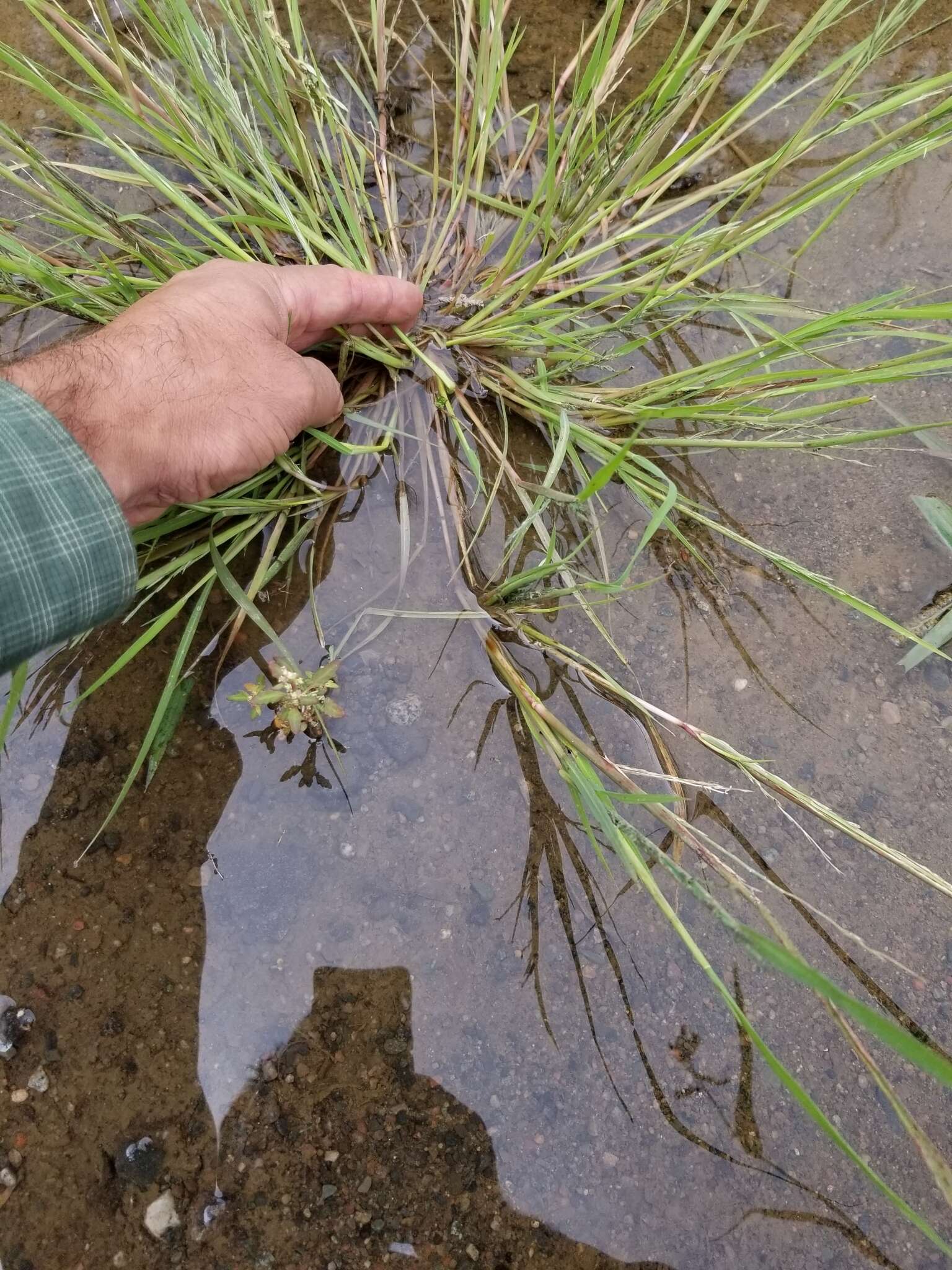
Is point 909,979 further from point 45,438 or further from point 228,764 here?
point 45,438

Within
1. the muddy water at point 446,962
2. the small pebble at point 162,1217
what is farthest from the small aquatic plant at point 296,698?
the small pebble at point 162,1217

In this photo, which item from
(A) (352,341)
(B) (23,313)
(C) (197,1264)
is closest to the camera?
(C) (197,1264)

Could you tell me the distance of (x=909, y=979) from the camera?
52.7 inches

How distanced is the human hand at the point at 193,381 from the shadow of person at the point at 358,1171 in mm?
969

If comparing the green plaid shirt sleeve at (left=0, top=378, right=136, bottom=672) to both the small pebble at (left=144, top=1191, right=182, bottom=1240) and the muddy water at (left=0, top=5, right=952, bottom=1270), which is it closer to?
the muddy water at (left=0, top=5, right=952, bottom=1270)

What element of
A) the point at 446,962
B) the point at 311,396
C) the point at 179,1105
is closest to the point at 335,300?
the point at 311,396

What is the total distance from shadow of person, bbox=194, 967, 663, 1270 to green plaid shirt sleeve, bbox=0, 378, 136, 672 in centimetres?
80

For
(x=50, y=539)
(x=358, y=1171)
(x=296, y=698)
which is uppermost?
(x=50, y=539)

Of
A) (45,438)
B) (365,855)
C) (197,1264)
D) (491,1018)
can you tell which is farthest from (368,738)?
(197,1264)

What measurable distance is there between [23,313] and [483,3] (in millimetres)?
1188

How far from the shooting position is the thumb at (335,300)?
1.40 m

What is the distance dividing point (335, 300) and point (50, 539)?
2.42 ft

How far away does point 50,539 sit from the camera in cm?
98

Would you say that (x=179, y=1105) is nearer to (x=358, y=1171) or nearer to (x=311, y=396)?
(x=358, y=1171)
